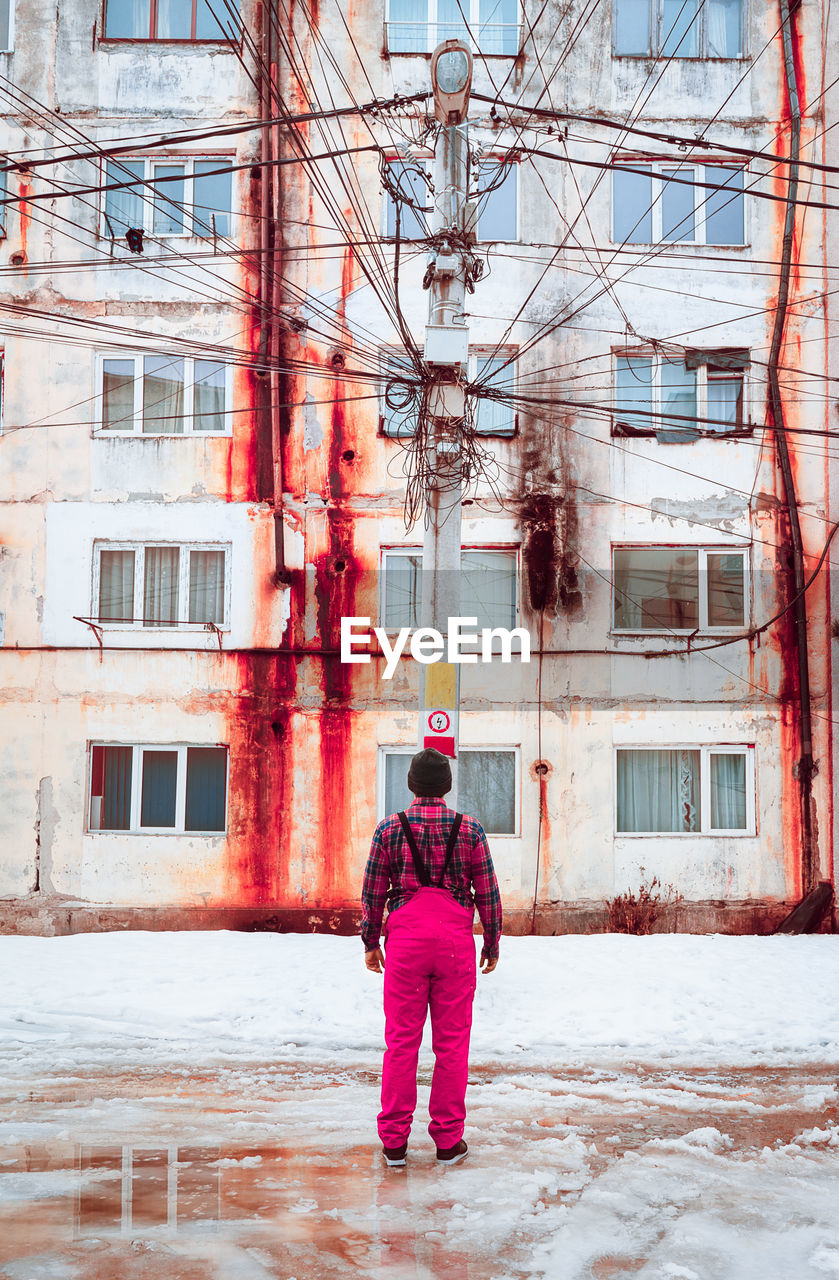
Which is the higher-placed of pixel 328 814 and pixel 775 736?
pixel 775 736

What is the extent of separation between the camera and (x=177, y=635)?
43.2ft

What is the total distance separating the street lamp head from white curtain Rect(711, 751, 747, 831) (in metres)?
8.44

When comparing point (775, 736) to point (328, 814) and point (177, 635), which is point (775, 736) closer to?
point (328, 814)

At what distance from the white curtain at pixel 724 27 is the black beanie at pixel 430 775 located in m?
12.8

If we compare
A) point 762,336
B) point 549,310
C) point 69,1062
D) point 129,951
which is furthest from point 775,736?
point 69,1062

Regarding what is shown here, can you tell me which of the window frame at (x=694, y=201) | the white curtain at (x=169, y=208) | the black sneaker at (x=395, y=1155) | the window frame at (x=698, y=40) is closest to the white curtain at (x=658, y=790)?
the window frame at (x=694, y=201)

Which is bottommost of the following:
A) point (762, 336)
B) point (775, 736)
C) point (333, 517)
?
point (775, 736)

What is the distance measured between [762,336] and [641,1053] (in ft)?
31.8

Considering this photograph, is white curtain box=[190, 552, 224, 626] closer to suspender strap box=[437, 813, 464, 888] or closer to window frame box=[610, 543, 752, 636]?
window frame box=[610, 543, 752, 636]

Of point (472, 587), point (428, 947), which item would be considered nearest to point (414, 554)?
point (472, 587)

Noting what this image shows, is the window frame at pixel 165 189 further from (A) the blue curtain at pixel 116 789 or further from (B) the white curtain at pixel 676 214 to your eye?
(A) the blue curtain at pixel 116 789

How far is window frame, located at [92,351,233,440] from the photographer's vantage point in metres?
13.4

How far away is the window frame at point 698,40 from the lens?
1377 cm

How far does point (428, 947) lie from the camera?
4.75 meters
